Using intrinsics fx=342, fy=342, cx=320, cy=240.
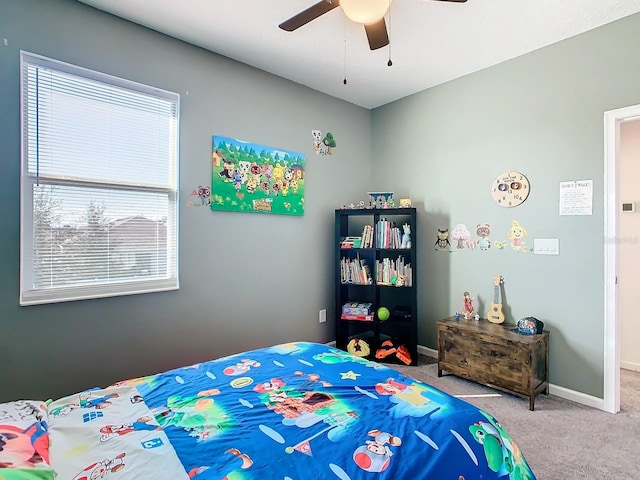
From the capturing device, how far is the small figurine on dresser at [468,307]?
10.00 feet

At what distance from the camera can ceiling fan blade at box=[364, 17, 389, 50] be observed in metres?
1.83

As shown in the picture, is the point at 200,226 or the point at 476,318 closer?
the point at 200,226

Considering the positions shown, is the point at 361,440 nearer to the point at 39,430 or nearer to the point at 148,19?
the point at 39,430

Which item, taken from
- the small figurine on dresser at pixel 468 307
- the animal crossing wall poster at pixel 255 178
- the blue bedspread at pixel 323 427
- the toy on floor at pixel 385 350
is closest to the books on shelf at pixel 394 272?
the small figurine on dresser at pixel 468 307

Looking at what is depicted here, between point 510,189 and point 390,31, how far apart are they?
1.59 meters

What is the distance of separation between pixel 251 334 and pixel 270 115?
6.45ft

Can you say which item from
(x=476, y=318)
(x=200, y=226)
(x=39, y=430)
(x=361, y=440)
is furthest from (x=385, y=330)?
(x=39, y=430)

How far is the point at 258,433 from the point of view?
1.15m

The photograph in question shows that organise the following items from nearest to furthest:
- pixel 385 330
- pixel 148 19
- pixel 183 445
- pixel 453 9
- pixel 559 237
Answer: pixel 183 445 < pixel 453 9 < pixel 148 19 < pixel 559 237 < pixel 385 330

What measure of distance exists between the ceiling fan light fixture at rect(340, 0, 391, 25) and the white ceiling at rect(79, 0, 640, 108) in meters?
0.66

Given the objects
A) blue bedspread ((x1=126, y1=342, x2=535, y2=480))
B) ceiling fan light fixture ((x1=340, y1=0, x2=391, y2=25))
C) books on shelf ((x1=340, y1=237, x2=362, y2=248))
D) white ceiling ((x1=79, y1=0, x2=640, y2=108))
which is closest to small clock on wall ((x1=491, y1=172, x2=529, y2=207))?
white ceiling ((x1=79, y1=0, x2=640, y2=108))

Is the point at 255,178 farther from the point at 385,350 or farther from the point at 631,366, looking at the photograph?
the point at 631,366

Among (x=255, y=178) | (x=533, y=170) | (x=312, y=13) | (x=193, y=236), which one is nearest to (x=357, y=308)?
(x=255, y=178)

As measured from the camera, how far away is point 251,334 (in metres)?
2.99
